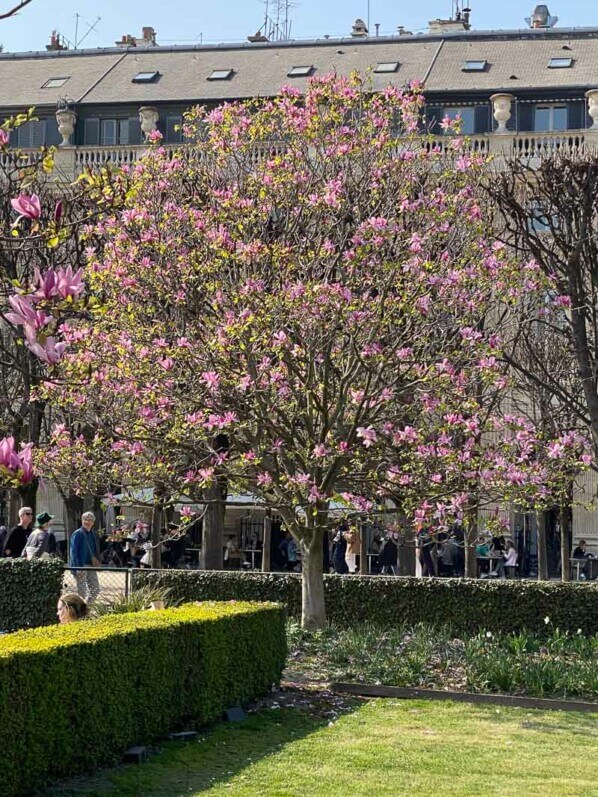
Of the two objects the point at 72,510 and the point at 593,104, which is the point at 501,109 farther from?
the point at 72,510

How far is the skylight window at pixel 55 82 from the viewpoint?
43294 mm

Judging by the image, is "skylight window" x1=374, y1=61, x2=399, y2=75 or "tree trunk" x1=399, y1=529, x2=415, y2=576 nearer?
"tree trunk" x1=399, y1=529, x2=415, y2=576

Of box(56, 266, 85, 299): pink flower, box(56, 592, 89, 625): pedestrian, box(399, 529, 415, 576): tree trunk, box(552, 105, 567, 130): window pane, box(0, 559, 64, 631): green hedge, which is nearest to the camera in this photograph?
box(56, 266, 85, 299): pink flower

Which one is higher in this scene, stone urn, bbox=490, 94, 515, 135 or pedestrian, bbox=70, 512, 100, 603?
stone urn, bbox=490, 94, 515, 135

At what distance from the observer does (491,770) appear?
9.77 metres

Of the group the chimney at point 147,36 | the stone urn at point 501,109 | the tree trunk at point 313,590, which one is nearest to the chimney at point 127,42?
the chimney at point 147,36

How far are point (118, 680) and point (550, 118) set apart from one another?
3059cm

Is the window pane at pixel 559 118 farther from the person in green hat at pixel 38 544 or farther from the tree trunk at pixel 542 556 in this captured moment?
the person in green hat at pixel 38 544

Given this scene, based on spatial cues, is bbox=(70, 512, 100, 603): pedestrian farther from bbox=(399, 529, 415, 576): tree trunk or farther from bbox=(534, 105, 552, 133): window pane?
bbox=(534, 105, 552, 133): window pane

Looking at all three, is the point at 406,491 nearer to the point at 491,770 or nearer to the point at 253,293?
the point at 253,293

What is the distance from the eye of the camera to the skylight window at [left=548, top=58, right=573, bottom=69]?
39.5m

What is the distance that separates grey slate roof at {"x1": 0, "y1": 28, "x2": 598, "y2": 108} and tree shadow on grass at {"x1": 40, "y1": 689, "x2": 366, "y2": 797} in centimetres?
2861

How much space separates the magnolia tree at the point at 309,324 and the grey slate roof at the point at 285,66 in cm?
2244

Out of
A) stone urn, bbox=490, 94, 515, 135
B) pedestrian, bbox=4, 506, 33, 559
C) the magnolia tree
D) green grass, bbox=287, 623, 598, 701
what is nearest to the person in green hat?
pedestrian, bbox=4, 506, 33, 559
